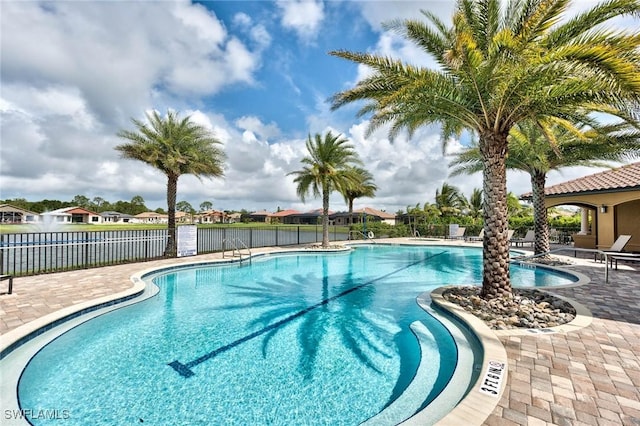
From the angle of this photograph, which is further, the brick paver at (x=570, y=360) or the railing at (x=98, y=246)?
the railing at (x=98, y=246)

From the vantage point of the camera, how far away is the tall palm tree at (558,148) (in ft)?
33.9

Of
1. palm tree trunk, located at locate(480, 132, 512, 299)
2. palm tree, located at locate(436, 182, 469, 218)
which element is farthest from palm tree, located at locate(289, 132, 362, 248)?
palm tree, located at locate(436, 182, 469, 218)

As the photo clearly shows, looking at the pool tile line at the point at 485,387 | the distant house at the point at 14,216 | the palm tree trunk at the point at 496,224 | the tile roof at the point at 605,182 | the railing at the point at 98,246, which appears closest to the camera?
the pool tile line at the point at 485,387

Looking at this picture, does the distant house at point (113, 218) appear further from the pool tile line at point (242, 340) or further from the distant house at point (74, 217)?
the pool tile line at point (242, 340)

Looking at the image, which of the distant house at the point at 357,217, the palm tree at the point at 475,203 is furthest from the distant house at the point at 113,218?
the palm tree at the point at 475,203

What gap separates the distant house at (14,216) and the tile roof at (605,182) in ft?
185

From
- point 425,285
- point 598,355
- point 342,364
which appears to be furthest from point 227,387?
point 425,285

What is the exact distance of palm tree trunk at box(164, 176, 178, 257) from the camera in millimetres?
12840

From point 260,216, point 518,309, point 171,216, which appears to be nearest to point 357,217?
point 260,216

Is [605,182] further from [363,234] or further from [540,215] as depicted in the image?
[363,234]

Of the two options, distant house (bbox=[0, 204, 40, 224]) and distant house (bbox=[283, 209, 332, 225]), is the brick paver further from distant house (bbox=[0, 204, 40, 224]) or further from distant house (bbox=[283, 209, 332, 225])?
distant house (bbox=[283, 209, 332, 225])

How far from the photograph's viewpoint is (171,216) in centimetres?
1362

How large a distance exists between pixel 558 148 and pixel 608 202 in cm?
663

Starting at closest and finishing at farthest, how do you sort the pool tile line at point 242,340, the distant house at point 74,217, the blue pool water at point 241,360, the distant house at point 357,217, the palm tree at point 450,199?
1. the blue pool water at point 241,360
2. the pool tile line at point 242,340
3. the palm tree at point 450,199
4. the distant house at point 357,217
5. the distant house at point 74,217
